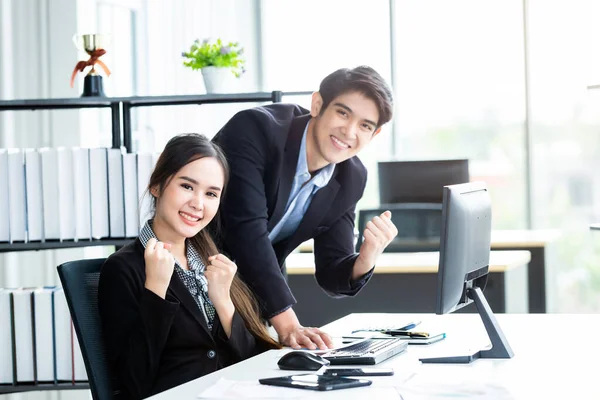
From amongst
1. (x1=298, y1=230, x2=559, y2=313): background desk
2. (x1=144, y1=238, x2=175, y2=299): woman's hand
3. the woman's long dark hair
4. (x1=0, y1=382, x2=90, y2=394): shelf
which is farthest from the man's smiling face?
(x1=298, y1=230, x2=559, y2=313): background desk

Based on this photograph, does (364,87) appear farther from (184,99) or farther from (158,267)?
(184,99)

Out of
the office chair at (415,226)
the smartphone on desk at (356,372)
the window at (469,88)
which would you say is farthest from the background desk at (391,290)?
the smartphone on desk at (356,372)

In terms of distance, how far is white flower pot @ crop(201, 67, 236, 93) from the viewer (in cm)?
315

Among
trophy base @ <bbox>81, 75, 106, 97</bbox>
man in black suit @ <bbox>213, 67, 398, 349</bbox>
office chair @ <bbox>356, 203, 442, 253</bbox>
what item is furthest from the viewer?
office chair @ <bbox>356, 203, 442, 253</bbox>

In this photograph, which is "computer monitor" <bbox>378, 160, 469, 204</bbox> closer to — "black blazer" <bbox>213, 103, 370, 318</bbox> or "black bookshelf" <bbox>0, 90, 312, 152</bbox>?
"black bookshelf" <bbox>0, 90, 312, 152</bbox>

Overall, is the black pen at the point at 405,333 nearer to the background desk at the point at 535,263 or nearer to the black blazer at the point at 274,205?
the black blazer at the point at 274,205

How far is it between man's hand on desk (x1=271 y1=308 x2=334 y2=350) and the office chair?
2.24 meters

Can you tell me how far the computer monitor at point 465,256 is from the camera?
1.86m

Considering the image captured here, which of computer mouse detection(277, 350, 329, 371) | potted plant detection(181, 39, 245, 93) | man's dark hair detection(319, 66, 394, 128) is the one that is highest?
potted plant detection(181, 39, 245, 93)

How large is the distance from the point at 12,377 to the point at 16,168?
0.69 m

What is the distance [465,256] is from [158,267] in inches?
26.7

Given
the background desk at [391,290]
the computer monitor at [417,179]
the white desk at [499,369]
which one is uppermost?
the computer monitor at [417,179]

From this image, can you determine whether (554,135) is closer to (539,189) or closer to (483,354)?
(539,189)

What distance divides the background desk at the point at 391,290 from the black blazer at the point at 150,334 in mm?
1923
